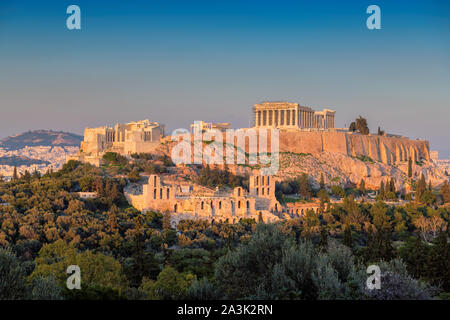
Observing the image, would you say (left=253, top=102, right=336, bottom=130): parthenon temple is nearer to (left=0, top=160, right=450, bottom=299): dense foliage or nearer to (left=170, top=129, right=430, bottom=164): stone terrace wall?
(left=170, top=129, right=430, bottom=164): stone terrace wall

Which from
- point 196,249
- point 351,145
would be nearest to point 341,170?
point 351,145

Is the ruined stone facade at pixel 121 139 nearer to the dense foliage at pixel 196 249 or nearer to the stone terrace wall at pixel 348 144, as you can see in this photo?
the stone terrace wall at pixel 348 144

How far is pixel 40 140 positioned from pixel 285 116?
102388 mm

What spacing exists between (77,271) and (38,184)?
1106 inches

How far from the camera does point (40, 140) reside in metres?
164

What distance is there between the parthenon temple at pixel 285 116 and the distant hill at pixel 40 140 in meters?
88.3

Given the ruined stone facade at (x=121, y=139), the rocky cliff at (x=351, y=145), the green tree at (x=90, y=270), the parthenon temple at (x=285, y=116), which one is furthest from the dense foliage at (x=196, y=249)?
the parthenon temple at (x=285, y=116)

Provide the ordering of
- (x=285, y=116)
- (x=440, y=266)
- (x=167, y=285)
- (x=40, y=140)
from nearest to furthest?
(x=167, y=285), (x=440, y=266), (x=285, y=116), (x=40, y=140)

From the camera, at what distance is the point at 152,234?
119ft

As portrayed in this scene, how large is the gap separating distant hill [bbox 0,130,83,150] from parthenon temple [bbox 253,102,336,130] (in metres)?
88.3
